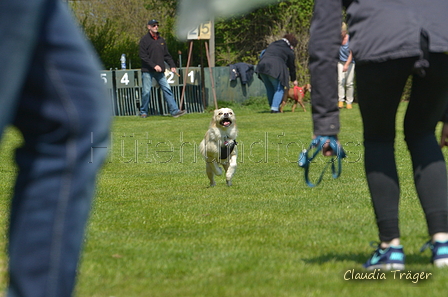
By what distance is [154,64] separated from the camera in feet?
52.0

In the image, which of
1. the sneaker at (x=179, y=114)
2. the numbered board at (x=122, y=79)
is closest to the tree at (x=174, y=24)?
the numbered board at (x=122, y=79)

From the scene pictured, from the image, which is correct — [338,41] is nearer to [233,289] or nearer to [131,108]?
[233,289]

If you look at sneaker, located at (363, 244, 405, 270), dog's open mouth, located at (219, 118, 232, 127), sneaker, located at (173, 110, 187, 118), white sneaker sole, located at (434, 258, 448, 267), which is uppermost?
dog's open mouth, located at (219, 118, 232, 127)

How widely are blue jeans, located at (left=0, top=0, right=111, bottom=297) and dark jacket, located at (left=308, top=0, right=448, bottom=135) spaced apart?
1.40m

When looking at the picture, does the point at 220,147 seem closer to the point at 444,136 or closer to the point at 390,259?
the point at 444,136

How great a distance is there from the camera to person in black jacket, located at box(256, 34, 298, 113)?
53.7 feet

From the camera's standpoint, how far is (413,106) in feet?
10.2

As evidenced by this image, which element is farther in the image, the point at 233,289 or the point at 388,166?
the point at 388,166

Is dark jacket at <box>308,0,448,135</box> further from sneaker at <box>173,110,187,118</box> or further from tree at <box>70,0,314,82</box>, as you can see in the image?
tree at <box>70,0,314,82</box>

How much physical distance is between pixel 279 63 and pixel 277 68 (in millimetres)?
167

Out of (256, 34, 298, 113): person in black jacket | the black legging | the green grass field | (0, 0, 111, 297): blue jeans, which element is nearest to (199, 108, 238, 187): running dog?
the green grass field

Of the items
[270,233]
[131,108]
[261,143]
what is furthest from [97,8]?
[270,233]

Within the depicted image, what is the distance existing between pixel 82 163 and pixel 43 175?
104 millimetres

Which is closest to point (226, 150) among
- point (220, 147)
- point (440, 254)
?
point (220, 147)
